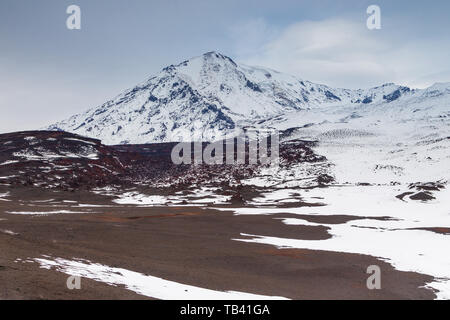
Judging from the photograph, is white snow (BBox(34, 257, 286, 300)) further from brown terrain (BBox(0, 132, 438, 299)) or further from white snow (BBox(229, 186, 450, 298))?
white snow (BBox(229, 186, 450, 298))

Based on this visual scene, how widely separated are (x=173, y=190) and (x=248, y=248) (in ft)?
165

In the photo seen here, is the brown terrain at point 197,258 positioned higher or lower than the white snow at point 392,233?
→ higher

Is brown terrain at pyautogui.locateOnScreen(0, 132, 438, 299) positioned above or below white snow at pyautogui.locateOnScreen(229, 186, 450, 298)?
above

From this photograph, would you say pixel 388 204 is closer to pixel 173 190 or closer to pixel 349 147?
pixel 173 190

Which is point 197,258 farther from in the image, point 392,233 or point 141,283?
point 392,233

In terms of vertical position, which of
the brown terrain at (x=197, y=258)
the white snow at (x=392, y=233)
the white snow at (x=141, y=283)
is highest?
the white snow at (x=141, y=283)

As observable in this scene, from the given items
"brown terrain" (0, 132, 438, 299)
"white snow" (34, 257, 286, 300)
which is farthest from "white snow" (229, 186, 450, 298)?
"white snow" (34, 257, 286, 300)

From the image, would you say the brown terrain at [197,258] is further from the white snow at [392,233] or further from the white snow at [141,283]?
the white snow at [392,233]

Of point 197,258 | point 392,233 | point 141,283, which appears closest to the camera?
point 141,283

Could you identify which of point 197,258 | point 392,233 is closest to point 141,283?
point 197,258

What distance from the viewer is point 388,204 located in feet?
166

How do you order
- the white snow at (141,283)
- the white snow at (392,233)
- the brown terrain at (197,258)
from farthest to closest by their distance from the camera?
the white snow at (392,233) < the white snow at (141,283) < the brown terrain at (197,258)

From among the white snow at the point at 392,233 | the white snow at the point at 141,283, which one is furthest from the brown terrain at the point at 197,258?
the white snow at the point at 392,233
